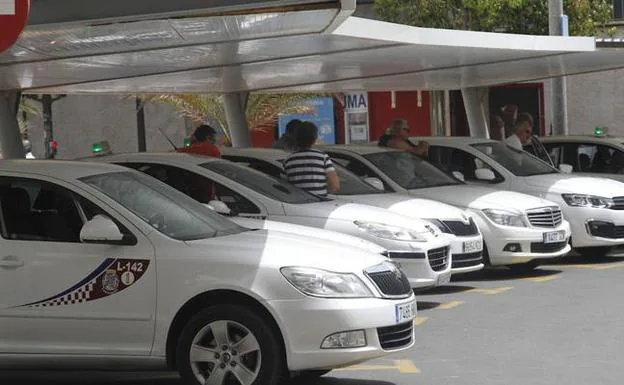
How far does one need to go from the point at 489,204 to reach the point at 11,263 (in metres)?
7.73

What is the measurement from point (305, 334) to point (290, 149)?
7699 mm

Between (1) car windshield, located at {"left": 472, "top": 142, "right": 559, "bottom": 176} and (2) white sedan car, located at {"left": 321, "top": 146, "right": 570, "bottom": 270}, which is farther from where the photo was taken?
(1) car windshield, located at {"left": 472, "top": 142, "right": 559, "bottom": 176}

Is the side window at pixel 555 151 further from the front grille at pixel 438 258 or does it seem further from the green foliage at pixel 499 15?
the green foliage at pixel 499 15

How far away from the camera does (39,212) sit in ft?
30.0

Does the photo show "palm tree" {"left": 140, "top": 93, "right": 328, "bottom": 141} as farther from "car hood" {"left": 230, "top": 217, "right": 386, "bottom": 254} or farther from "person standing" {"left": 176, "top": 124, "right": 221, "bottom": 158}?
"car hood" {"left": 230, "top": 217, "right": 386, "bottom": 254}

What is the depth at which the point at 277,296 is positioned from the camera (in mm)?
8453

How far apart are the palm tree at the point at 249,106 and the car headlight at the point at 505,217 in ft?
58.4

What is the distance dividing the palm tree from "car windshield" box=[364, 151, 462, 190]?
16495 mm

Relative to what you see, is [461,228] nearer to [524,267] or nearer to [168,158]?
[524,267]

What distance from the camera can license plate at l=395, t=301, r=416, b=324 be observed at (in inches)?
349

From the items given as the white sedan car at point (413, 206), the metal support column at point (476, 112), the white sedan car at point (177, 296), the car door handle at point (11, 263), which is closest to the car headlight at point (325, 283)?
the white sedan car at point (177, 296)

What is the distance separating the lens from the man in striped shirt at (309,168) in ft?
45.2

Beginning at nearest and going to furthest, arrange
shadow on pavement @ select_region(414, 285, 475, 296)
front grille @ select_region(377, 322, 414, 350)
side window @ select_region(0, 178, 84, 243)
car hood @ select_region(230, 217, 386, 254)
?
front grille @ select_region(377, 322, 414, 350)
side window @ select_region(0, 178, 84, 243)
car hood @ select_region(230, 217, 386, 254)
shadow on pavement @ select_region(414, 285, 475, 296)

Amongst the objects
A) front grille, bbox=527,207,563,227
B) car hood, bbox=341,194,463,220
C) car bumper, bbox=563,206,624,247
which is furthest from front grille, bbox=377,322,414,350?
car bumper, bbox=563,206,624,247
